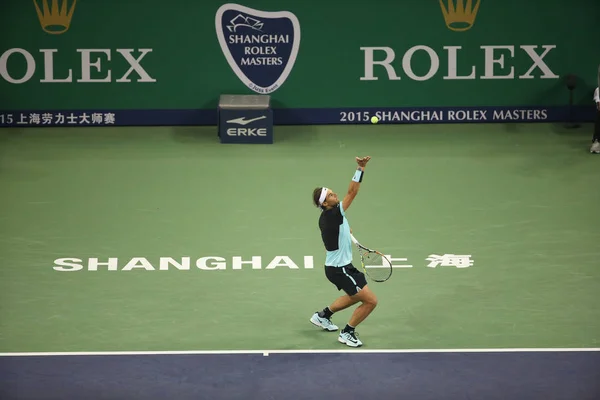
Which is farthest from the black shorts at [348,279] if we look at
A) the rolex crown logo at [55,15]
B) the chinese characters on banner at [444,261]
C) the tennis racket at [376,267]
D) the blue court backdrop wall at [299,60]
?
the rolex crown logo at [55,15]

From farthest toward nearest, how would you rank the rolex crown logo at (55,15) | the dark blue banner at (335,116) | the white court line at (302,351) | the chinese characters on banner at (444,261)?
the dark blue banner at (335,116)
the rolex crown logo at (55,15)
the chinese characters on banner at (444,261)
the white court line at (302,351)

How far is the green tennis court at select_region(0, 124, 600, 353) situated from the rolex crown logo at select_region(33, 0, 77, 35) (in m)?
2.09

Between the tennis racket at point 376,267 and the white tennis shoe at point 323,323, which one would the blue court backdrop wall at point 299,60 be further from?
the white tennis shoe at point 323,323

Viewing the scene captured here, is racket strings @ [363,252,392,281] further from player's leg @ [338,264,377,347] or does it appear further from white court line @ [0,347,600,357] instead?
white court line @ [0,347,600,357]

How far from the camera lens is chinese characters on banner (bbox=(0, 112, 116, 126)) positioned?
24.8 metres

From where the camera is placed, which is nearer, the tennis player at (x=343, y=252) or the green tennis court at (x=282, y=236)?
the tennis player at (x=343, y=252)

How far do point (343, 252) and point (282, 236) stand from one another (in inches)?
167

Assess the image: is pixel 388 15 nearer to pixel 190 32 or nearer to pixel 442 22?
pixel 442 22

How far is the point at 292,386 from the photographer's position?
13797mm

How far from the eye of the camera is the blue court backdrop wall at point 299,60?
24.6 m

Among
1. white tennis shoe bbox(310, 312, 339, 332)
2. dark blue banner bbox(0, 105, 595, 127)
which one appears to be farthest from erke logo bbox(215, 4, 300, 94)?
white tennis shoe bbox(310, 312, 339, 332)

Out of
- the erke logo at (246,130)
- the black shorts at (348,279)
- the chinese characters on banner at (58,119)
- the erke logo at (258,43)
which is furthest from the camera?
the chinese characters on banner at (58,119)

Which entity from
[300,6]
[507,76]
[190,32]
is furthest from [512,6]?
[190,32]

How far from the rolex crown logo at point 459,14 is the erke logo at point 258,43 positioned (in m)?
3.06
